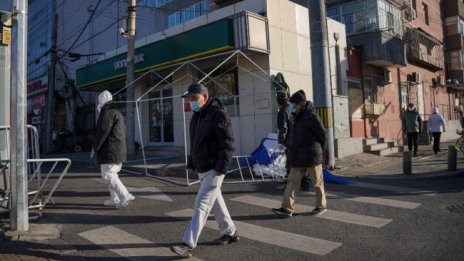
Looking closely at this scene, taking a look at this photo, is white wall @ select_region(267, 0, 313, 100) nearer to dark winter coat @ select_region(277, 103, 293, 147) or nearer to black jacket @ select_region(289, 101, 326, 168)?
dark winter coat @ select_region(277, 103, 293, 147)

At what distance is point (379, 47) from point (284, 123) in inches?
397

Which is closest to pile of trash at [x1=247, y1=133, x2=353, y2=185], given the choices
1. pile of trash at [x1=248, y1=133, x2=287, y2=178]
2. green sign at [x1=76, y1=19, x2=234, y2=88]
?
pile of trash at [x1=248, y1=133, x2=287, y2=178]

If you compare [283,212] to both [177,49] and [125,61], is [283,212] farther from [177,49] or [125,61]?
[125,61]

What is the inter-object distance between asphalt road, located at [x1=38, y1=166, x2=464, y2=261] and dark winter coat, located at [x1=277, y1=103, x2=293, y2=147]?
1027 mm

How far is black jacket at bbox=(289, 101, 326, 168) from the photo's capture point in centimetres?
568

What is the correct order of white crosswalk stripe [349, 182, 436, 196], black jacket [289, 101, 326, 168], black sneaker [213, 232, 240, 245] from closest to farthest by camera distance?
black sneaker [213, 232, 240, 245] < black jacket [289, 101, 326, 168] < white crosswalk stripe [349, 182, 436, 196]

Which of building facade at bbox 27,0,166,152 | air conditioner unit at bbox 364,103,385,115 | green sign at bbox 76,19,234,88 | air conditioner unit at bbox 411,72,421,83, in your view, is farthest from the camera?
building facade at bbox 27,0,166,152

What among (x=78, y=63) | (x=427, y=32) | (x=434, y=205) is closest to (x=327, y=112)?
(x=434, y=205)

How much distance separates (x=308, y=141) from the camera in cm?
574

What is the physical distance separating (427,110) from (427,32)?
15.6ft

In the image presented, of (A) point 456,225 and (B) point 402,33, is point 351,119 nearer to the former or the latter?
(B) point 402,33

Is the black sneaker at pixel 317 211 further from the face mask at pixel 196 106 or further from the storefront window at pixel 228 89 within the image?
the storefront window at pixel 228 89

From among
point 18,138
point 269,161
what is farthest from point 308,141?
point 18,138

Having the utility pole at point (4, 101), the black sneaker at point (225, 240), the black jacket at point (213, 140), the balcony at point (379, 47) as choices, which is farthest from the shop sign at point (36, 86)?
the black sneaker at point (225, 240)
